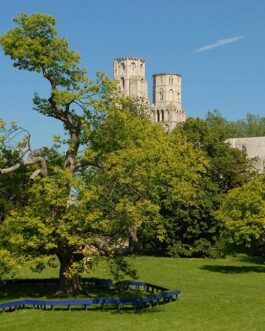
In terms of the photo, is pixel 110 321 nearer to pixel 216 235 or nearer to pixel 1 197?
pixel 1 197

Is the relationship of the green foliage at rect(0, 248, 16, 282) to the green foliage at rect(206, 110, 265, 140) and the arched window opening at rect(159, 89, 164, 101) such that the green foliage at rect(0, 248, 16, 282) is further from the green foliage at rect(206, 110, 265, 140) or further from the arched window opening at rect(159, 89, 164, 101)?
the arched window opening at rect(159, 89, 164, 101)

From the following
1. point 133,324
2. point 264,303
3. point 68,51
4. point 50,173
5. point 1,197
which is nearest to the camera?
point 133,324

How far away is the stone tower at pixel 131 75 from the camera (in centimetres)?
15688

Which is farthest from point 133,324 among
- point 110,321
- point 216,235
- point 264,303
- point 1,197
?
point 216,235

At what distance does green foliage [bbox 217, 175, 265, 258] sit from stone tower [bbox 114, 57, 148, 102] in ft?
386

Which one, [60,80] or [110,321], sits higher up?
[60,80]

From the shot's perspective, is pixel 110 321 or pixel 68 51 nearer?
pixel 110 321

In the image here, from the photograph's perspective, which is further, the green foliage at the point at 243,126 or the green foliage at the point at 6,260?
the green foliage at the point at 243,126

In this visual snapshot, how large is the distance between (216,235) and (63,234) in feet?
102

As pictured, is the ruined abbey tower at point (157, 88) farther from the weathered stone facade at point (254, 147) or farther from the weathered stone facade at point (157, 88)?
the weathered stone facade at point (254, 147)

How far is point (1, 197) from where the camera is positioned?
3412 centimetres

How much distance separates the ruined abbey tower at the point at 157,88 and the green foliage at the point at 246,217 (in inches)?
4234

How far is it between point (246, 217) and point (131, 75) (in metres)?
126

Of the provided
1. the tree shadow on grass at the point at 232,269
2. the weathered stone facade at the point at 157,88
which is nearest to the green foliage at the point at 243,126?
the weathered stone facade at the point at 157,88
